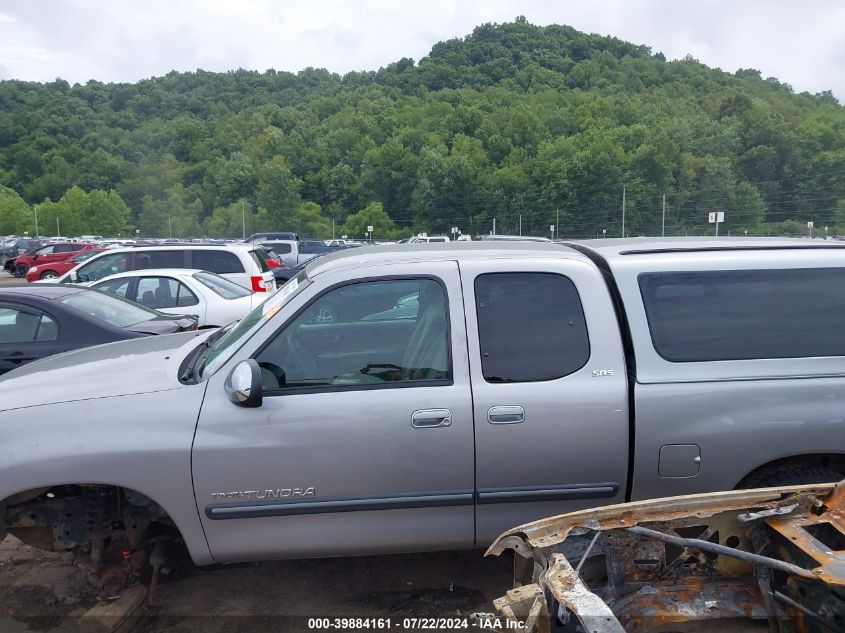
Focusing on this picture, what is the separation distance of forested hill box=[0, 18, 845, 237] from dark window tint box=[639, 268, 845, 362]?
140 ft

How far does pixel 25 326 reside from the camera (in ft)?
20.0

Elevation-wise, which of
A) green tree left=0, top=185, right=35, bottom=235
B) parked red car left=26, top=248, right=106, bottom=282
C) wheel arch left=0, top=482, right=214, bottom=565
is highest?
green tree left=0, top=185, right=35, bottom=235

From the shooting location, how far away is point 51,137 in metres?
96.7

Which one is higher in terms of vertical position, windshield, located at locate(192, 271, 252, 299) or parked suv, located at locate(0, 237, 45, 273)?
windshield, located at locate(192, 271, 252, 299)

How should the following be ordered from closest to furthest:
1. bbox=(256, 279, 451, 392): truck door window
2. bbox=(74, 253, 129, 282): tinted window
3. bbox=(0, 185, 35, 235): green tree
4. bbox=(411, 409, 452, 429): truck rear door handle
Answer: bbox=(411, 409, 452, 429): truck rear door handle
bbox=(256, 279, 451, 392): truck door window
bbox=(74, 253, 129, 282): tinted window
bbox=(0, 185, 35, 235): green tree

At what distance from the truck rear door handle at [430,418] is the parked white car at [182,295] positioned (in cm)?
678

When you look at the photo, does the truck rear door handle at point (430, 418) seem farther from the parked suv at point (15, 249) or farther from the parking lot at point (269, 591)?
the parked suv at point (15, 249)

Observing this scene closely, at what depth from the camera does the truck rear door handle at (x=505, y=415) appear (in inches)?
121

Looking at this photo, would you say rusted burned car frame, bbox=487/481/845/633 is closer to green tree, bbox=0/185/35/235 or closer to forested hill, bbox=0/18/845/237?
forested hill, bbox=0/18/845/237

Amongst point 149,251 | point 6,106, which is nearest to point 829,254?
point 149,251

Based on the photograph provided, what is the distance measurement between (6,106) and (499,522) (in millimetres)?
120554

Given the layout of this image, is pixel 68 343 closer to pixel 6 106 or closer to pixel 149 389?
pixel 149 389

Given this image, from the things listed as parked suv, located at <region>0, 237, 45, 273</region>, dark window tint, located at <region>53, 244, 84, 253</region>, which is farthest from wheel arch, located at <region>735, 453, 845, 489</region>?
parked suv, located at <region>0, 237, 45, 273</region>

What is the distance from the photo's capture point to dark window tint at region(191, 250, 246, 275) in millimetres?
12750
